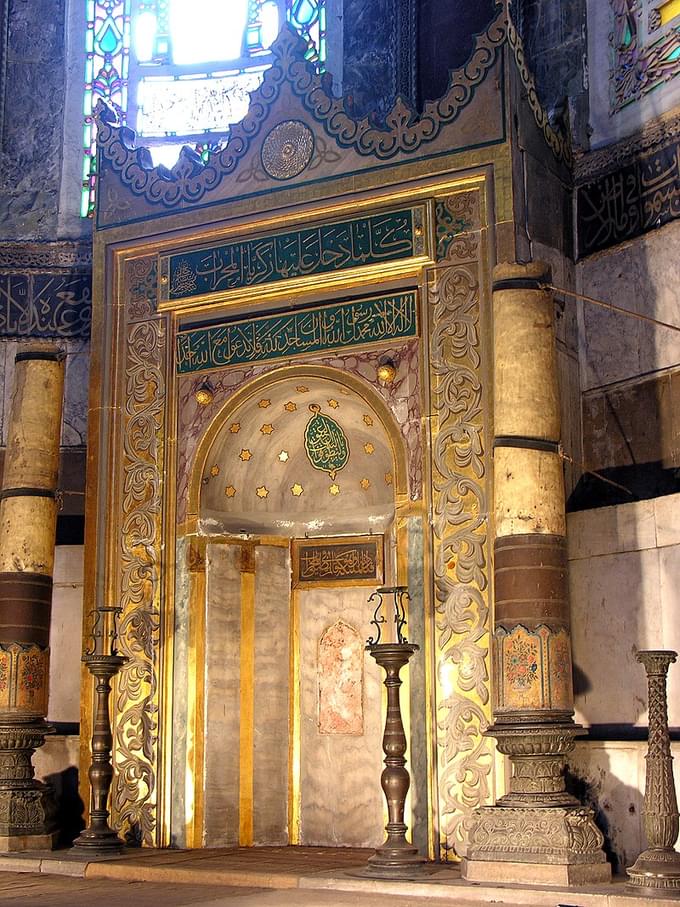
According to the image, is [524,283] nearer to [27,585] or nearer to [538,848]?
[538,848]

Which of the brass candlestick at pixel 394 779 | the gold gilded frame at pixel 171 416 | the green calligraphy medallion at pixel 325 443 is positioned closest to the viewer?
the brass candlestick at pixel 394 779

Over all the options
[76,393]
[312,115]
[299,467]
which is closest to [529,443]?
[299,467]

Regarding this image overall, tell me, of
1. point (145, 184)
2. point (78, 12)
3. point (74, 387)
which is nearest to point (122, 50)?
point (78, 12)

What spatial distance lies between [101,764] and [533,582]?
290 cm

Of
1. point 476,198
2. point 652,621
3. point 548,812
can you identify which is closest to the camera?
point 548,812

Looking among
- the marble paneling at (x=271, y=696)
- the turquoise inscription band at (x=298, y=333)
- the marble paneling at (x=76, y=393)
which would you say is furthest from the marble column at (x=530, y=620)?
the marble paneling at (x=76, y=393)

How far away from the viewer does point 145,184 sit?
8.95 metres

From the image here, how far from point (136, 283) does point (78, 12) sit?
119 inches

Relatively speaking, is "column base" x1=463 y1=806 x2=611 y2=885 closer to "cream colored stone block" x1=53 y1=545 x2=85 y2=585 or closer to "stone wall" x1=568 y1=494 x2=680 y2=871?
"stone wall" x1=568 y1=494 x2=680 y2=871

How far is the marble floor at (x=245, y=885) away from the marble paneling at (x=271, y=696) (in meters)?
0.39

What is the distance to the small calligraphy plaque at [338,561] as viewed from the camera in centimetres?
855

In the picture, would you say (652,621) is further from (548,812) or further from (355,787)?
(355,787)

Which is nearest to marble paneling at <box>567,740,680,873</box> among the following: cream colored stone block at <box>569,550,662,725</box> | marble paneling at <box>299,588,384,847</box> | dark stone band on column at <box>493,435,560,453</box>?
cream colored stone block at <box>569,550,662,725</box>

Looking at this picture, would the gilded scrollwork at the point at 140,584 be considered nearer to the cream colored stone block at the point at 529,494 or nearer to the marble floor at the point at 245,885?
the marble floor at the point at 245,885
